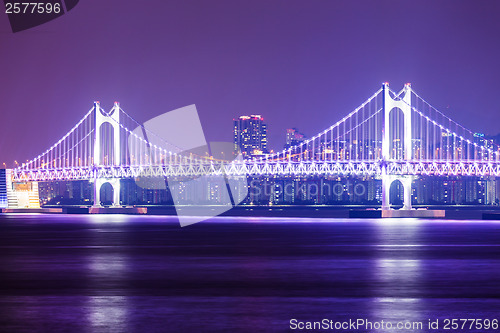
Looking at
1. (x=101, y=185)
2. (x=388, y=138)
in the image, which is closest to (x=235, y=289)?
(x=388, y=138)

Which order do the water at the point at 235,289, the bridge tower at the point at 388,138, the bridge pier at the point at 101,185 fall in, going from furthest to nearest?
1. the bridge pier at the point at 101,185
2. the bridge tower at the point at 388,138
3. the water at the point at 235,289

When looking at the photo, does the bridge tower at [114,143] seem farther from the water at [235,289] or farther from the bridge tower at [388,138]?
the water at [235,289]

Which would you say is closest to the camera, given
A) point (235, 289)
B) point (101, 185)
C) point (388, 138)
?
point (235, 289)

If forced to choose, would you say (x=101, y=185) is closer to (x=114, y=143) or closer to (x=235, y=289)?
(x=114, y=143)

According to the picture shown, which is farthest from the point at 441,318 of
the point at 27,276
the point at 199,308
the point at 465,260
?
the point at 465,260

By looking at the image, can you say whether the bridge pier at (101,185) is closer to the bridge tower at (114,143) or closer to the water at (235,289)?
the bridge tower at (114,143)

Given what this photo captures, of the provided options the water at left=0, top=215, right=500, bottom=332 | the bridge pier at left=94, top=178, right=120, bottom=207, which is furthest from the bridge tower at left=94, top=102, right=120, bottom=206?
the water at left=0, top=215, right=500, bottom=332

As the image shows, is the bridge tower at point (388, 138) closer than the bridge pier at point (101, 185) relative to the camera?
Yes

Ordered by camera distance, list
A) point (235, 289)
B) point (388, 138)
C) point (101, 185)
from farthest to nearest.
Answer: point (101, 185) → point (388, 138) → point (235, 289)

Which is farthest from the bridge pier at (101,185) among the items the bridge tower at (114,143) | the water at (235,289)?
the water at (235,289)

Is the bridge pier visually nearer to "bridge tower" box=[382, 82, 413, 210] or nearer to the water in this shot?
"bridge tower" box=[382, 82, 413, 210]

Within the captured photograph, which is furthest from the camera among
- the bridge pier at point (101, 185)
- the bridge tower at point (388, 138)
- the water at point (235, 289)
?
the bridge pier at point (101, 185)

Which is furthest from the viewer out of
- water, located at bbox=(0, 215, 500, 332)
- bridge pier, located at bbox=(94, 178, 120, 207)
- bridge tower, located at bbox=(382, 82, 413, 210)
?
bridge pier, located at bbox=(94, 178, 120, 207)

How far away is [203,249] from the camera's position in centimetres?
3030
